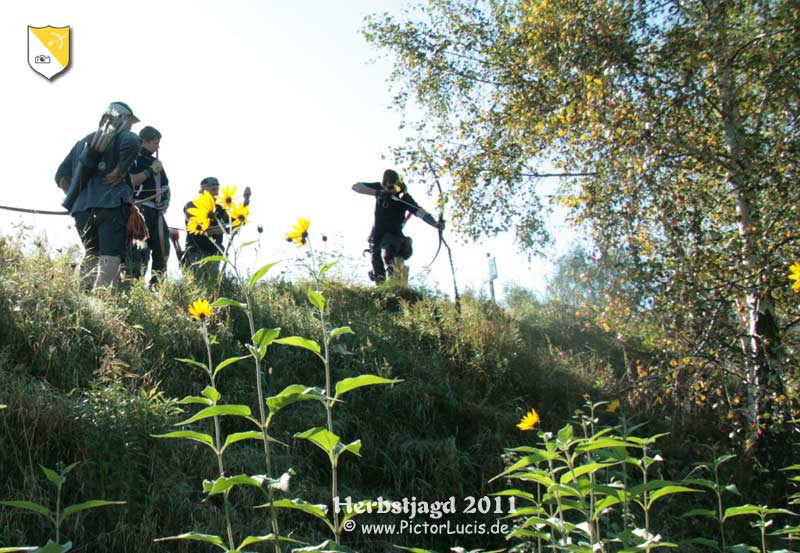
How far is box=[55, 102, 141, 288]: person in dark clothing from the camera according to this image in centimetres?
593

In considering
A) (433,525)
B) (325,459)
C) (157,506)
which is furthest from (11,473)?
(433,525)

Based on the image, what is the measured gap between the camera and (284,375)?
5875 millimetres

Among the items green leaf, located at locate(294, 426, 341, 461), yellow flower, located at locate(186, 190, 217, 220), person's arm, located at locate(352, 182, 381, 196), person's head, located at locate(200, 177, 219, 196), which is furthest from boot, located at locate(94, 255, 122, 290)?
green leaf, located at locate(294, 426, 341, 461)

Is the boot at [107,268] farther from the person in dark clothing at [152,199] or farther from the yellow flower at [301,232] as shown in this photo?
the yellow flower at [301,232]

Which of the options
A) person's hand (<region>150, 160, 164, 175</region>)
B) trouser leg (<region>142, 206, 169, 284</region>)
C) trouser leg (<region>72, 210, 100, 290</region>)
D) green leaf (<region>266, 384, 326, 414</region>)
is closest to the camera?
green leaf (<region>266, 384, 326, 414</region>)

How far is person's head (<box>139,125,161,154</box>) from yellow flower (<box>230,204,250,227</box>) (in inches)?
197

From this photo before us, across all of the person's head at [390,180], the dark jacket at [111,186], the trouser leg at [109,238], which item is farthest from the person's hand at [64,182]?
the person's head at [390,180]

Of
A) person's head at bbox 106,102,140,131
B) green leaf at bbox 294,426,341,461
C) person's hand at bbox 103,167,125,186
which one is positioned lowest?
green leaf at bbox 294,426,341,461

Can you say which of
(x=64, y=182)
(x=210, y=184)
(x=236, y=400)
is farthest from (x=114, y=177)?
(x=236, y=400)

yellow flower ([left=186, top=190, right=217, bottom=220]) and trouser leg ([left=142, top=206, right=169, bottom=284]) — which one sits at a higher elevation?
trouser leg ([left=142, top=206, right=169, bottom=284])

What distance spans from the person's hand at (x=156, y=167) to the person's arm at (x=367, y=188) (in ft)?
8.88

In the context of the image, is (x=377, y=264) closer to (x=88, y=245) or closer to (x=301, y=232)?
(x=88, y=245)

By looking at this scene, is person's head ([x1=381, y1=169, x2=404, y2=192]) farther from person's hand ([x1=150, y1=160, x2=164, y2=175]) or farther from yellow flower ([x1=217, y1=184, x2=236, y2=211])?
yellow flower ([x1=217, y1=184, x2=236, y2=211])

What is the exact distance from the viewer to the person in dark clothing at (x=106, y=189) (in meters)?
5.93
